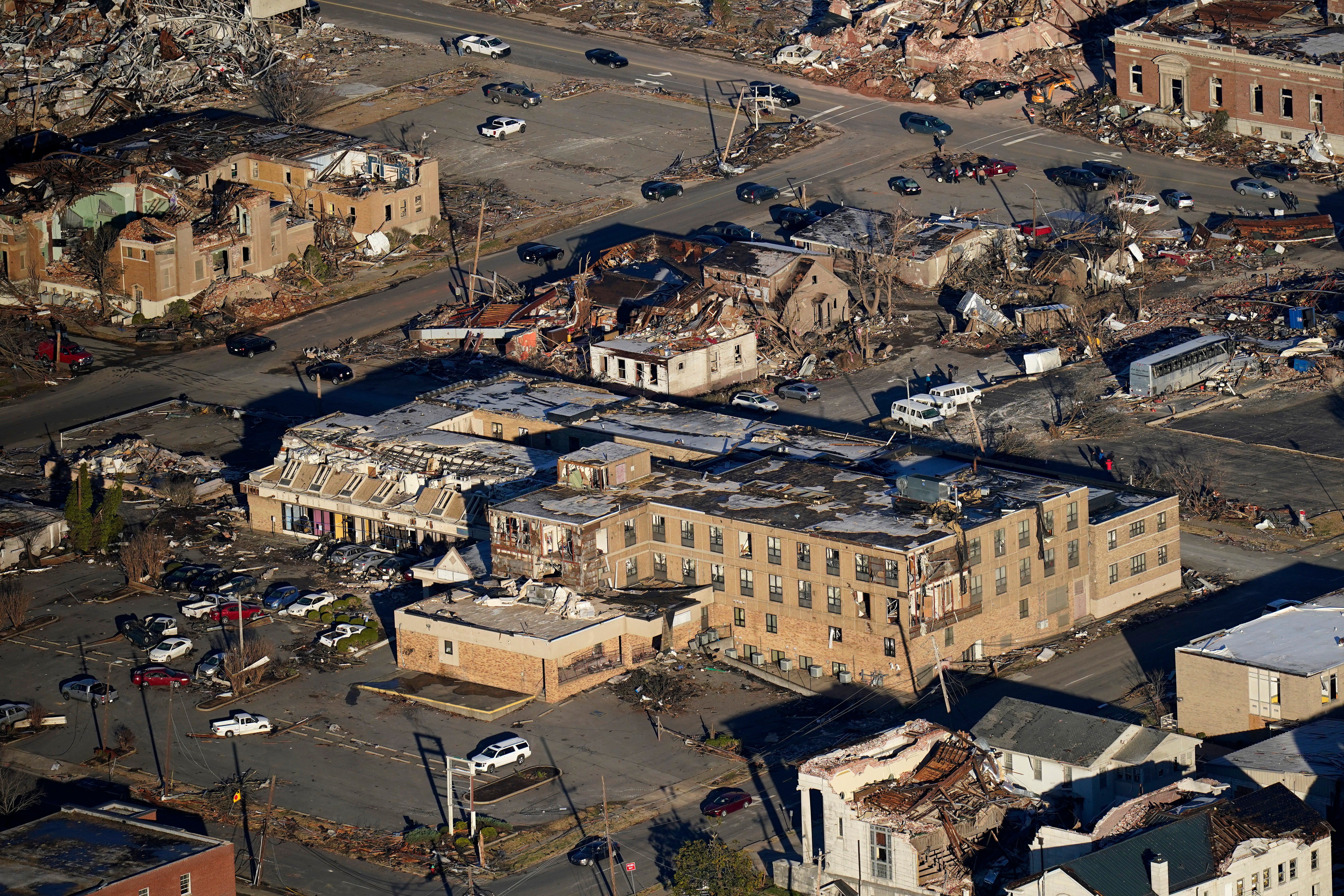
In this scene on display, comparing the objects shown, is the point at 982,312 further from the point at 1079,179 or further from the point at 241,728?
the point at 241,728

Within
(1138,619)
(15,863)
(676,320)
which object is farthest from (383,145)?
(15,863)

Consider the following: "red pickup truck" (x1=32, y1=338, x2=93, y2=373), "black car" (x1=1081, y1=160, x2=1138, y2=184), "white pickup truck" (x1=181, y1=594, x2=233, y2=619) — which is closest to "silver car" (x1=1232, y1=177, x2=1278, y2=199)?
"black car" (x1=1081, y1=160, x2=1138, y2=184)

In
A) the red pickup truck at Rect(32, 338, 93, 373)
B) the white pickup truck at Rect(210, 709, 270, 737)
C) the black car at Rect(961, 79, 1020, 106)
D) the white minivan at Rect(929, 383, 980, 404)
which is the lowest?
the red pickup truck at Rect(32, 338, 93, 373)

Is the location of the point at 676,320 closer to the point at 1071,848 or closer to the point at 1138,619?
the point at 1138,619

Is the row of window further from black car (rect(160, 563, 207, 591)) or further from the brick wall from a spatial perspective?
the brick wall

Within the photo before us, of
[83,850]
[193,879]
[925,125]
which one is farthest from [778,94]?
[193,879]
